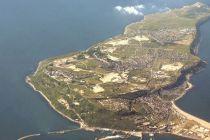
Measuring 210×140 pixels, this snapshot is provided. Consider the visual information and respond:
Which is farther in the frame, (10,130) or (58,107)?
(58,107)

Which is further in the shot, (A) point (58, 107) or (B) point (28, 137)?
(A) point (58, 107)

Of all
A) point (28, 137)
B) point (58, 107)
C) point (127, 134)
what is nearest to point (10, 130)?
point (28, 137)

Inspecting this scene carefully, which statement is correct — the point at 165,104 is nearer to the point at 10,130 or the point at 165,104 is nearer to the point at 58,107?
the point at 58,107

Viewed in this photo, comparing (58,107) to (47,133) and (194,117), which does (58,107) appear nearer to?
(47,133)

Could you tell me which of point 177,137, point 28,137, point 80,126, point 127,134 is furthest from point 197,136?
point 28,137

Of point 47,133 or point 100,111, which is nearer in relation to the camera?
point 47,133

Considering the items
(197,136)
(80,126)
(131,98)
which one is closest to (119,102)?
(131,98)

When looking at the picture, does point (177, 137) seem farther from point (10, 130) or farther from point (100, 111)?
point (10, 130)
